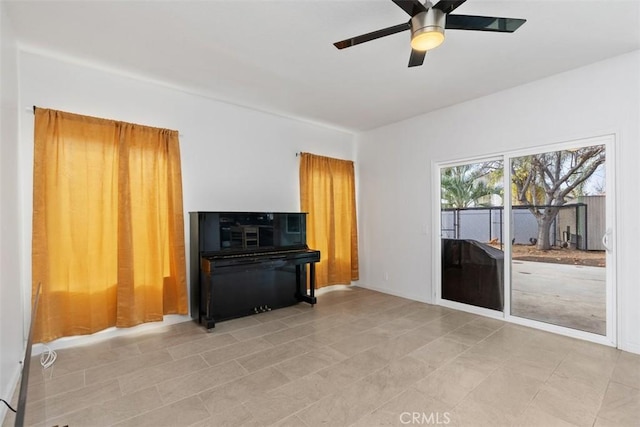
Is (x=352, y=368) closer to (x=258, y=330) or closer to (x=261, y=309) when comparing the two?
(x=258, y=330)

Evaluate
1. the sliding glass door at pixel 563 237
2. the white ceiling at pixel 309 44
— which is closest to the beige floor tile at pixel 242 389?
the white ceiling at pixel 309 44

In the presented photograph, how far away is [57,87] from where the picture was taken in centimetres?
287

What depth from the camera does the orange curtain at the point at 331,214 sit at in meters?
4.70

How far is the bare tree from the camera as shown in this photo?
10.0ft

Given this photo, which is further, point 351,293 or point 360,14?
point 351,293

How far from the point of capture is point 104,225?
3.03 m

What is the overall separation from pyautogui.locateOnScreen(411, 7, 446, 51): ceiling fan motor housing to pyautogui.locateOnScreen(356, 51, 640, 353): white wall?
2109 millimetres

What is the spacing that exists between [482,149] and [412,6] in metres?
2.46

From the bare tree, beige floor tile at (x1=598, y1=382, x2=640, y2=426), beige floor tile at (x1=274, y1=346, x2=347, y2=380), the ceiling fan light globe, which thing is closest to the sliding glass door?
the bare tree

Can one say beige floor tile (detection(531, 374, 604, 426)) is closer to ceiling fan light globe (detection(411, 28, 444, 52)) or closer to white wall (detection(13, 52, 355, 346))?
ceiling fan light globe (detection(411, 28, 444, 52))

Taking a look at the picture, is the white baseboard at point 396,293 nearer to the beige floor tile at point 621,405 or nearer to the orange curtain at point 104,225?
the beige floor tile at point 621,405

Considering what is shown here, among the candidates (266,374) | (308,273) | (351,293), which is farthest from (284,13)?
(351,293)

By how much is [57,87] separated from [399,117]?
4.06 m

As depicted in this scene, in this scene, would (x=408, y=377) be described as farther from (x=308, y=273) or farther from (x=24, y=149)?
(x=24, y=149)
